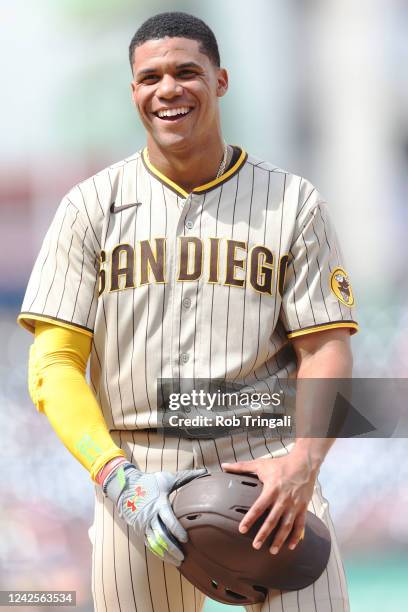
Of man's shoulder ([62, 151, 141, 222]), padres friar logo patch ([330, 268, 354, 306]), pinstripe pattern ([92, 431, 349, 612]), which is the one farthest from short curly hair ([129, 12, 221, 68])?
pinstripe pattern ([92, 431, 349, 612])

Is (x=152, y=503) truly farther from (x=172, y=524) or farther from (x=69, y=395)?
(x=69, y=395)

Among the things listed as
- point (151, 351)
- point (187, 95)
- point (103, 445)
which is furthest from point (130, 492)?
point (187, 95)

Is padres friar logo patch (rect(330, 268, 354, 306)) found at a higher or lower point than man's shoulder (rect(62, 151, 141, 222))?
lower

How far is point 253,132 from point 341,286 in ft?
5.39

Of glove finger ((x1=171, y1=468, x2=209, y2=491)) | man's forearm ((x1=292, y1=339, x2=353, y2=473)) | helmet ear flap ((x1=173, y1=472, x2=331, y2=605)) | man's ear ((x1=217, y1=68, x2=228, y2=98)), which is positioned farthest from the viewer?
man's ear ((x1=217, y1=68, x2=228, y2=98))

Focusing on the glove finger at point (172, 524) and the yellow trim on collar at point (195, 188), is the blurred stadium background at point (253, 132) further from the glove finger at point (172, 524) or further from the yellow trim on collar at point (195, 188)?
the glove finger at point (172, 524)

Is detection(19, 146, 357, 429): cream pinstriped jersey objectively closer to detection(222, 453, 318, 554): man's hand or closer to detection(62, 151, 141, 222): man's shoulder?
detection(62, 151, 141, 222): man's shoulder

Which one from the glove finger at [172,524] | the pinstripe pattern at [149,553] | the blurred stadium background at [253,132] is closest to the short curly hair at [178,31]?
the pinstripe pattern at [149,553]

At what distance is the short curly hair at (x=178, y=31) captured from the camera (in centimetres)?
228

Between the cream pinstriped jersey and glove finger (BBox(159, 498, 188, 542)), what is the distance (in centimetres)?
27

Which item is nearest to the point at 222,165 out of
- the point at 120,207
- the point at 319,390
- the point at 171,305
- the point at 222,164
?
the point at 222,164

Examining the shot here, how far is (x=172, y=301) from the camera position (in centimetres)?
223

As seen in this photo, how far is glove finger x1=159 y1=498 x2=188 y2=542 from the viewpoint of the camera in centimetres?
197

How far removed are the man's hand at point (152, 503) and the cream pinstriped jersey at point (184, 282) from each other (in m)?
0.18
